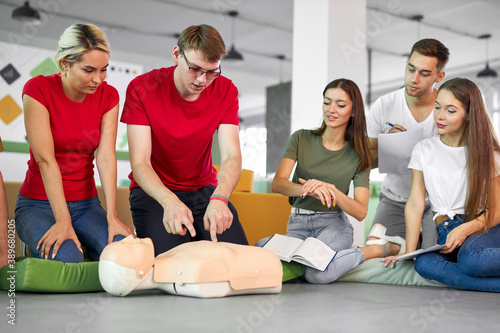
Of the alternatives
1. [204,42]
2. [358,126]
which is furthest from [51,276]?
[358,126]

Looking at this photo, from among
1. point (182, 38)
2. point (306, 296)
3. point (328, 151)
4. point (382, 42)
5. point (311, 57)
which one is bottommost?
point (306, 296)

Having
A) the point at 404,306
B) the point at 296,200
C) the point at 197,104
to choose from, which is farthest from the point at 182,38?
the point at 404,306

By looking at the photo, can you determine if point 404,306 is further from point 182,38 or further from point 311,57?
point 311,57

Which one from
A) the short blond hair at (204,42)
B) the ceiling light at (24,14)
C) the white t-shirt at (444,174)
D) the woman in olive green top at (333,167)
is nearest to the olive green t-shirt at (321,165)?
the woman in olive green top at (333,167)

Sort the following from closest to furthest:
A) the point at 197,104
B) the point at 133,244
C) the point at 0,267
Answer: the point at 133,244 < the point at 0,267 < the point at 197,104

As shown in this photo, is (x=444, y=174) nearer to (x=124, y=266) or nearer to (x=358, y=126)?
(x=358, y=126)

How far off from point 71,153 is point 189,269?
0.69 metres

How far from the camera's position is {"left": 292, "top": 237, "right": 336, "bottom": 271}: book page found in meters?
2.04

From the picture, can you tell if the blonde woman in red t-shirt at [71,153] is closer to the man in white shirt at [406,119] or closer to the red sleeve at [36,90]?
the red sleeve at [36,90]

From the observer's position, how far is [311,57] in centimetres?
423

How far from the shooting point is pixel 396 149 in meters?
2.44

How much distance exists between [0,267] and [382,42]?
8165 mm

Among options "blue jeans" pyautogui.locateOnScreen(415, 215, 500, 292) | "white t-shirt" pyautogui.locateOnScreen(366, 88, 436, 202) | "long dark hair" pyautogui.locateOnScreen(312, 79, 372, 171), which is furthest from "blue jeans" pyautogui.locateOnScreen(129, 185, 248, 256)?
"white t-shirt" pyautogui.locateOnScreen(366, 88, 436, 202)

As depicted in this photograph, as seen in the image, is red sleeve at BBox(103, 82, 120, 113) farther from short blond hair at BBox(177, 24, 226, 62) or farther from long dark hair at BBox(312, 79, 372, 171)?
long dark hair at BBox(312, 79, 372, 171)
